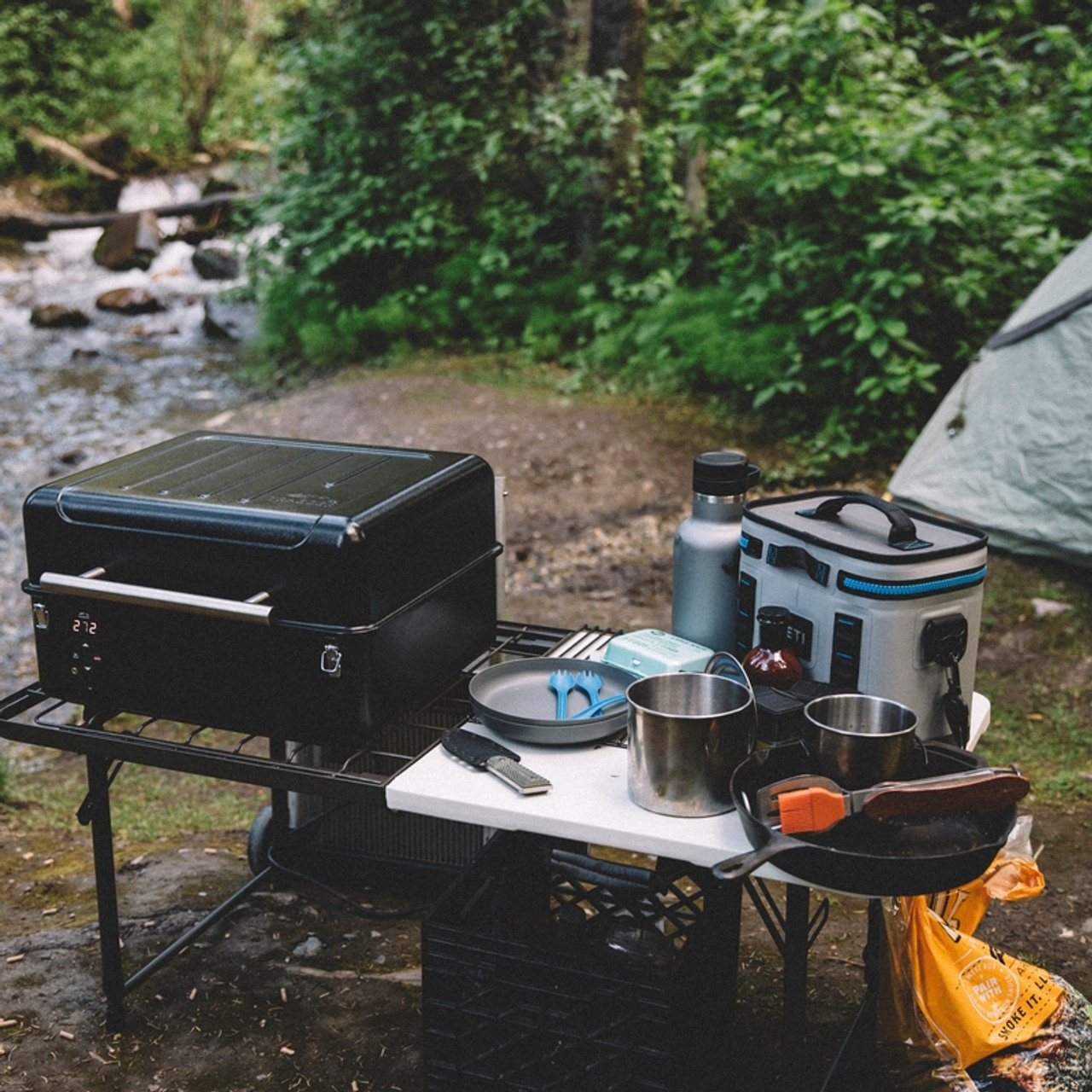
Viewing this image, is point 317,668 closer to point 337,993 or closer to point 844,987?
point 337,993

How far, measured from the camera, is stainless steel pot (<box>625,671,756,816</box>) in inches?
72.2

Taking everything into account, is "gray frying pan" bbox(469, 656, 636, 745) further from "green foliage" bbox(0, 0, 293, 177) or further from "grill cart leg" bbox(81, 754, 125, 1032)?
"green foliage" bbox(0, 0, 293, 177)

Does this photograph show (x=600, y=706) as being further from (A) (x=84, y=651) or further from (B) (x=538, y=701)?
(A) (x=84, y=651)

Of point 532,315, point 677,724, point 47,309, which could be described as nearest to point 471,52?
point 532,315

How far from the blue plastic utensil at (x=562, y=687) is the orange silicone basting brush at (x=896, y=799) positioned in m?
0.58

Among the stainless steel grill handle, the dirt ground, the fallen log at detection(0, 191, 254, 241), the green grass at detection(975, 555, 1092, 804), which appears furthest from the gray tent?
the fallen log at detection(0, 191, 254, 241)

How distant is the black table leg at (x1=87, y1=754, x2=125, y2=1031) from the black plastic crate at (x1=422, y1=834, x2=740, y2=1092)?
2.90 feet

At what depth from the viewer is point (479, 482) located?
2.56 meters

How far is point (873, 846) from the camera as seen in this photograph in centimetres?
177

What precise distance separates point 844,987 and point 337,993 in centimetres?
127

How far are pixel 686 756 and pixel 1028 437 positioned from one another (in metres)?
4.20

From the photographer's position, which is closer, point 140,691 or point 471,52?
point 140,691

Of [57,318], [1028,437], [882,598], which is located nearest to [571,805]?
[882,598]

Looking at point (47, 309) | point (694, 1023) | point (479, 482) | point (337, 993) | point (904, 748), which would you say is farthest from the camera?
point (47, 309)
